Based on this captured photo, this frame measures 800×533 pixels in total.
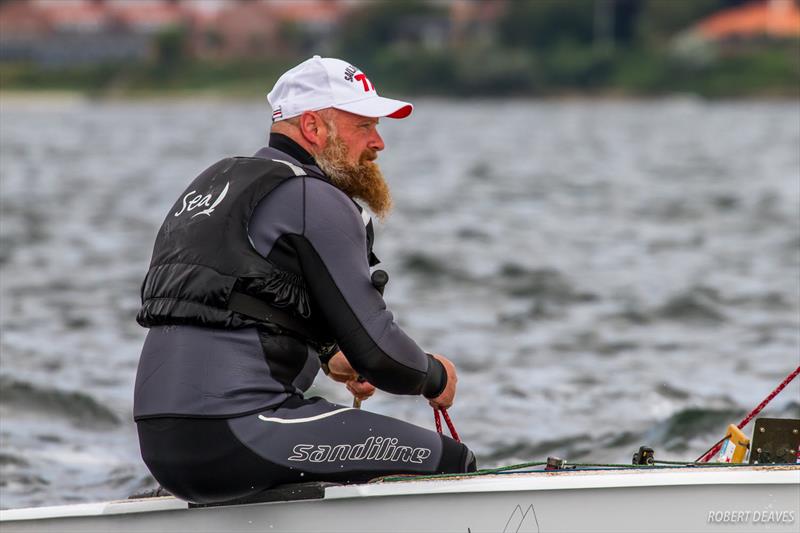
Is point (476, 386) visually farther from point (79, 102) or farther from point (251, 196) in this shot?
point (79, 102)

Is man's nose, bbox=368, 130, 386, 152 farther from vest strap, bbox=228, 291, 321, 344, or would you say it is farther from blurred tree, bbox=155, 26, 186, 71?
blurred tree, bbox=155, 26, 186, 71

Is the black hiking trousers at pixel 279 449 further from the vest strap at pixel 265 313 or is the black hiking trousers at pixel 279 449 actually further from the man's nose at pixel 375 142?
the man's nose at pixel 375 142

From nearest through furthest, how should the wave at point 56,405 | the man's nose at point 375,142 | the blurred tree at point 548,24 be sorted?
the man's nose at point 375,142, the wave at point 56,405, the blurred tree at point 548,24

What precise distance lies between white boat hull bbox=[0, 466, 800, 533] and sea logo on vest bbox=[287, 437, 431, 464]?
3.7 inches

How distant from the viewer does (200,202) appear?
4.01m

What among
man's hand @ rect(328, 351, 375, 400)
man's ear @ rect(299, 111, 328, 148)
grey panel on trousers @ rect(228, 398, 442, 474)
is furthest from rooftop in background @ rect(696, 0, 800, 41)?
grey panel on trousers @ rect(228, 398, 442, 474)

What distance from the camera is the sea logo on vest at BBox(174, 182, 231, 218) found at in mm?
3965

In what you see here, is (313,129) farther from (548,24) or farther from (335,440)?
(548,24)

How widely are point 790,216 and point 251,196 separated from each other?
23291mm

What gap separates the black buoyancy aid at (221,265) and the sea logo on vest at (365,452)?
35cm

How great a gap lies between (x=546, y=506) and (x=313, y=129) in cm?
130

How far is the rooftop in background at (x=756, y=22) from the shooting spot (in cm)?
12412

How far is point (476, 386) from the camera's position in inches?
389

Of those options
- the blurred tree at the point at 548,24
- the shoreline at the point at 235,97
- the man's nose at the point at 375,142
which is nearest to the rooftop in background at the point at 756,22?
the blurred tree at the point at 548,24
